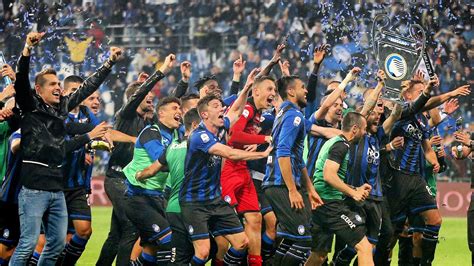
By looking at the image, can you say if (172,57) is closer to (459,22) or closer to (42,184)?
(42,184)

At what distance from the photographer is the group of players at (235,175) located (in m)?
10.4

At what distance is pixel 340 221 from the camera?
1079cm

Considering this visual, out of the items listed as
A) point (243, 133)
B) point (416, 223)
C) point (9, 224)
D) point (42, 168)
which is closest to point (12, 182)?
point (9, 224)

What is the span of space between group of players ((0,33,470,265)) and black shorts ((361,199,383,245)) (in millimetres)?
13

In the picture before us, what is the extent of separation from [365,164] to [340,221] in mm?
968

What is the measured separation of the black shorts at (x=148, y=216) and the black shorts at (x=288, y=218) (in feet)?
3.93

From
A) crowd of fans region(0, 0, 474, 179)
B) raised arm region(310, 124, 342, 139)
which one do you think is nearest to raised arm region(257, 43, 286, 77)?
raised arm region(310, 124, 342, 139)

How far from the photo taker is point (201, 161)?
416 inches

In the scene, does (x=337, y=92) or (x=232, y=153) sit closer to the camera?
(x=232, y=153)

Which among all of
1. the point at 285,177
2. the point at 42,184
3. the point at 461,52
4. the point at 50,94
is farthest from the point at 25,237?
the point at 461,52

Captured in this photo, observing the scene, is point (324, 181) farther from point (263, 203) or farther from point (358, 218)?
point (263, 203)

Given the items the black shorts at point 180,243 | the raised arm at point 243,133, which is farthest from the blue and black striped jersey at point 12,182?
the raised arm at point 243,133

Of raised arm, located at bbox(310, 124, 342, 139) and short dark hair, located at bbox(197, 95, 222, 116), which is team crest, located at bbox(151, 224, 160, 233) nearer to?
short dark hair, located at bbox(197, 95, 222, 116)

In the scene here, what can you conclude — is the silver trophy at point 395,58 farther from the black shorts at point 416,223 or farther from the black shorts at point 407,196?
the black shorts at point 416,223
